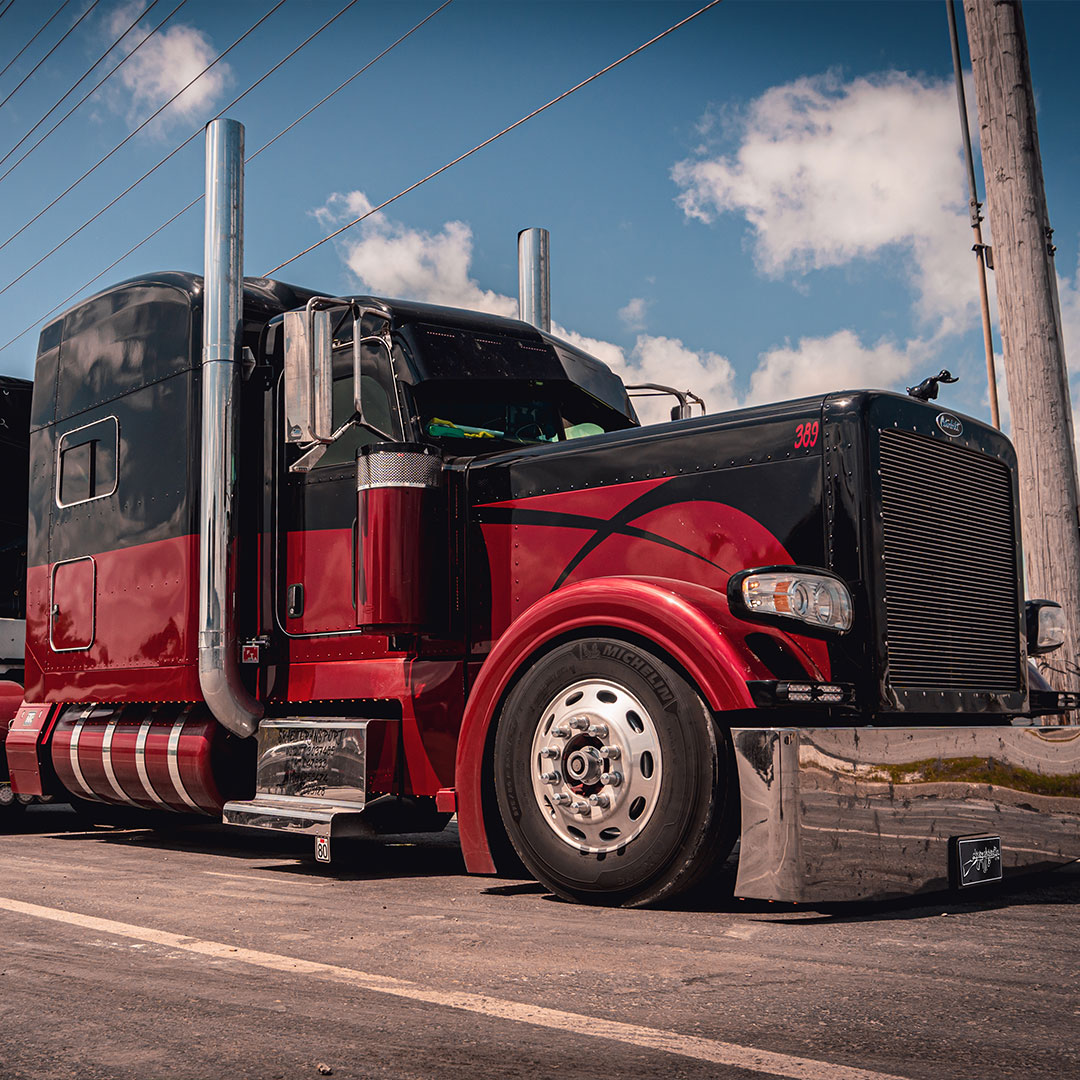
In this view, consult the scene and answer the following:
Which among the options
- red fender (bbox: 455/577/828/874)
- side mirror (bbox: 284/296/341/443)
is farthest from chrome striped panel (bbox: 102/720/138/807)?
red fender (bbox: 455/577/828/874)

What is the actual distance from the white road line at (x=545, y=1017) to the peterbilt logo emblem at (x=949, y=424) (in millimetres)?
3232

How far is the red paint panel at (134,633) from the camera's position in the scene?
6.97 meters

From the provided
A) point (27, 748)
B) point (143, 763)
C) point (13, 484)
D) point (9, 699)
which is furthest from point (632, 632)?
point (13, 484)

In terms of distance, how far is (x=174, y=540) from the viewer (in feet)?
23.2

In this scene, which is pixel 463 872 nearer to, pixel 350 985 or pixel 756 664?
pixel 756 664

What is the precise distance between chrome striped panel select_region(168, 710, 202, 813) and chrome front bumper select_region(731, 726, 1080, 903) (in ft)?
12.5

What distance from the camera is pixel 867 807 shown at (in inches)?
171

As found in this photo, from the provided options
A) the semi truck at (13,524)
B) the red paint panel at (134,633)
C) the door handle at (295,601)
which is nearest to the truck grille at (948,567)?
the door handle at (295,601)

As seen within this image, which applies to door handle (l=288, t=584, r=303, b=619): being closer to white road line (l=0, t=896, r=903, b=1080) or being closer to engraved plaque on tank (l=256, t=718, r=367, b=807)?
engraved plaque on tank (l=256, t=718, r=367, b=807)

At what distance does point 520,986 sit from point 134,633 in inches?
186

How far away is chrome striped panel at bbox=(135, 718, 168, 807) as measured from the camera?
7.22 m

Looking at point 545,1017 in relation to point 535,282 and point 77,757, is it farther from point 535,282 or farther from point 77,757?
point 535,282

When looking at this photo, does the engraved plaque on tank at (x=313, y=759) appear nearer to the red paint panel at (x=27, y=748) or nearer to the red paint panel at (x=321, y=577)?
the red paint panel at (x=321, y=577)

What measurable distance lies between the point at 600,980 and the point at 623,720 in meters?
1.40
